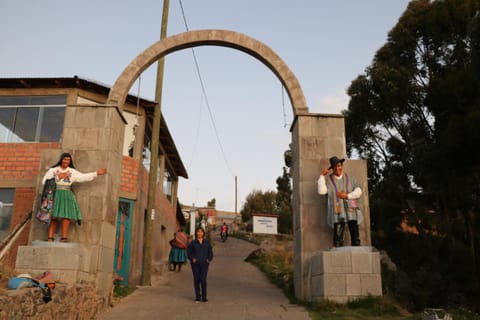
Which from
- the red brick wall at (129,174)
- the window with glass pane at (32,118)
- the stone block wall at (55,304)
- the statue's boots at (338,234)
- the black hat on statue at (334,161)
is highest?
the window with glass pane at (32,118)

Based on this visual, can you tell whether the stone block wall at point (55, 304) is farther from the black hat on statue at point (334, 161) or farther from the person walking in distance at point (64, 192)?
the black hat on statue at point (334, 161)

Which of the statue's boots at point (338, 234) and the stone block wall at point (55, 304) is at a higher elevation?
the statue's boots at point (338, 234)

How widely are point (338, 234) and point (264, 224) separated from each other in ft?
75.2

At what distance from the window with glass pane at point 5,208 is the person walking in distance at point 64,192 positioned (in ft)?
19.4

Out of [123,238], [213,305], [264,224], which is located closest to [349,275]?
[213,305]

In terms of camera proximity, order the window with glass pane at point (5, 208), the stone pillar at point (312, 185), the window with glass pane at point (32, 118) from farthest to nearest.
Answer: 1. the window with glass pane at point (32, 118)
2. the window with glass pane at point (5, 208)
3. the stone pillar at point (312, 185)

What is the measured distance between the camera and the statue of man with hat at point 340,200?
325 inches

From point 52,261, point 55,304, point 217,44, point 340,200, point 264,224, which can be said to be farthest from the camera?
point 264,224

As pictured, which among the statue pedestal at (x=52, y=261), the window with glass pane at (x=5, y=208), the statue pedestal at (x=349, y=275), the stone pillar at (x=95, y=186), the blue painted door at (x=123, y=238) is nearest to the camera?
the statue pedestal at (x=52, y=261)

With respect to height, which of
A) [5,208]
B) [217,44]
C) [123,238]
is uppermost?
[217,44]

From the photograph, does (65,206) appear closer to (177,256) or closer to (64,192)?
(64,192)

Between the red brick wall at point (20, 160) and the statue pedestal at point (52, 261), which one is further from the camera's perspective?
the red brick wall at point (20, 160)

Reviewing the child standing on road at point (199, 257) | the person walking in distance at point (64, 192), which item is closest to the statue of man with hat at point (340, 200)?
the child standing on road at point (199, 257)

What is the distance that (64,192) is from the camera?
26.7ft
